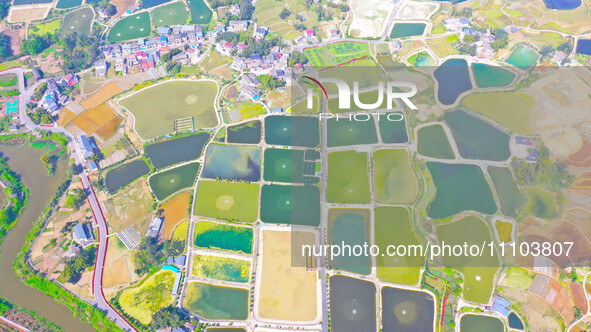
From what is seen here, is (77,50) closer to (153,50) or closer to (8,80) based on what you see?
(8,80)

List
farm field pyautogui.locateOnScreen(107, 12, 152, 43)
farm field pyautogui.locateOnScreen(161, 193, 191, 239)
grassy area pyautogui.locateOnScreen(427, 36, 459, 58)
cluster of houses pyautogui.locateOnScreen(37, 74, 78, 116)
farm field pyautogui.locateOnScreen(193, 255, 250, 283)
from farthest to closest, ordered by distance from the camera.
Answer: farm field pyautogui.locateOnScreen(107, 12, 152, 43) < grassy area pyautogui.locateOnScreen(427, 36, 459, 58) < cluster of houses pyautogui.locateOnScreen(37, 74, 78, 116) < farm field pyautogui.locateOnScreen(161, 193, 191, 239) < farm field pyautogui.locateOnScreen(193, 255, 250, 283)

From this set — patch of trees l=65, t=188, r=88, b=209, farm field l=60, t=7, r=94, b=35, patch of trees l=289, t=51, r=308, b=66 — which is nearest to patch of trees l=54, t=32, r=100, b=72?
farm field l=60, t=7, r=94, b=35

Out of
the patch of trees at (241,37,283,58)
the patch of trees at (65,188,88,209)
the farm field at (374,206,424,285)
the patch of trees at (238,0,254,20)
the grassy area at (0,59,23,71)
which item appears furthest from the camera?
the patch of trees at (238,0,254,20)

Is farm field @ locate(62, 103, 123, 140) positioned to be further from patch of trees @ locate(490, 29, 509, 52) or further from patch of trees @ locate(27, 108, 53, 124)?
patch of trees @ locate(490, 29, 509, 52)

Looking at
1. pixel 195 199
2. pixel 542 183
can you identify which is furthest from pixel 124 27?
pixel 542 183

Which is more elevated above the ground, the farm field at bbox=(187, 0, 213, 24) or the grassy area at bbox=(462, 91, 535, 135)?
the farm field at bbox=(187, 0, 213, 24)

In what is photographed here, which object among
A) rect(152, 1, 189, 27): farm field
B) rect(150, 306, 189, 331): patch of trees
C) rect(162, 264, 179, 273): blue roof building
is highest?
rect(152, 1, 189, 27): farm field
